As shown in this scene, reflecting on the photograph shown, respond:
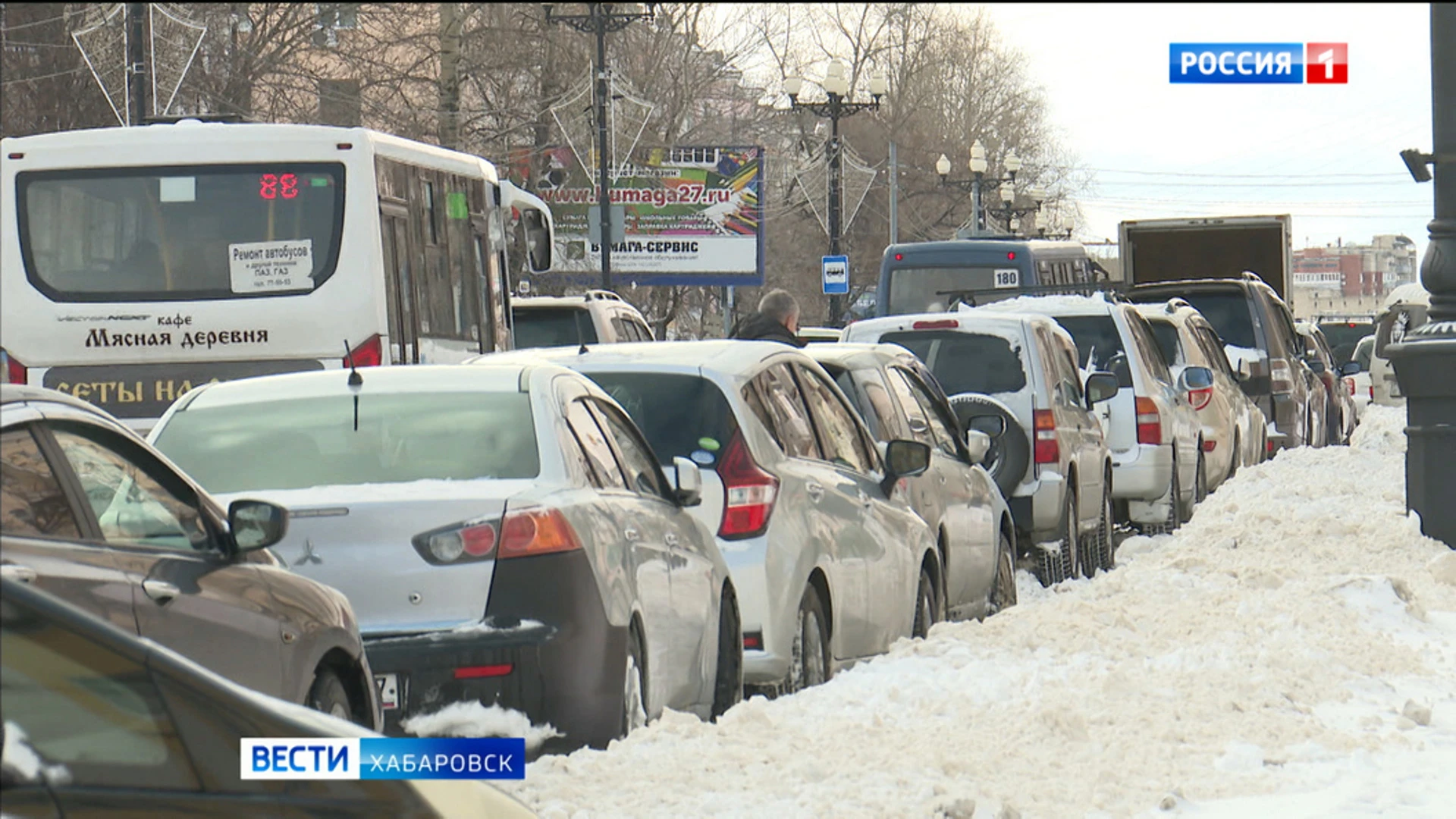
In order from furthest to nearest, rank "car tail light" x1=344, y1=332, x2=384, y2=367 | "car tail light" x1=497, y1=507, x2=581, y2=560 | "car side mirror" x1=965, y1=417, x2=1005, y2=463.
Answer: "car tail light" x1=344, y1=332, x2=384, y2=367 < "car side mirror" x1=965, y1=417, x2=1005, y2=463 < "car tail light" x1=497, y1=507, x2=581, y2=560

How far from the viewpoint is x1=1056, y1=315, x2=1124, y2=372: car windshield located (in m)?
17.8

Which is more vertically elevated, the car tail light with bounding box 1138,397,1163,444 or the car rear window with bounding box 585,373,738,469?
the car rear window with bounding box 585,373,738,469

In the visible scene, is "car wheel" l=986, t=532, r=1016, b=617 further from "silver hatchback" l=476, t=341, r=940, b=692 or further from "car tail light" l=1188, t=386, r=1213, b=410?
"car tail light" l=1188, t=386, r=1213, b=410

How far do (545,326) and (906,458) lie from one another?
35.9 ft

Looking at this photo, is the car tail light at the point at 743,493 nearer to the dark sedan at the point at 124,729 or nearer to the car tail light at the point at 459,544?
the car tail light at the point at 459,544

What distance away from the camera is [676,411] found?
30.0 feet

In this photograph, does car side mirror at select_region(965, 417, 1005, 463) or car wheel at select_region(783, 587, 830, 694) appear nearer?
car wheel at select_region(783, 587, 830, 694)

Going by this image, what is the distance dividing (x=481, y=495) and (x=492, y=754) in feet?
11.3

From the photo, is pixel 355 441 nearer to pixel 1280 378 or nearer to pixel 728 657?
pixel 728 657

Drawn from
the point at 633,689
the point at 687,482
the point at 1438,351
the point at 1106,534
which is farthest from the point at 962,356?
the point at 633,689

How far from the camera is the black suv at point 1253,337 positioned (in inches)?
907

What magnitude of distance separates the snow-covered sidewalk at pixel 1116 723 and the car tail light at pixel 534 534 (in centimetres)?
60

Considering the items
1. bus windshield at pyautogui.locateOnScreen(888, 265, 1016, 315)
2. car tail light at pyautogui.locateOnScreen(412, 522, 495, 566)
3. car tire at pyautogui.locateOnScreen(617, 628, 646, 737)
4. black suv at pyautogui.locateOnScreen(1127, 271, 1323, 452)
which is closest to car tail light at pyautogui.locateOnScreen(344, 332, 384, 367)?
black suv at pyautogui.locateOnScreen(1127, 271, 1323, 452)

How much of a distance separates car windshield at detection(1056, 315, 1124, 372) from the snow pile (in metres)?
11.7
